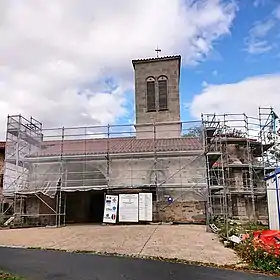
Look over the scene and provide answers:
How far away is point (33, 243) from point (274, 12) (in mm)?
10131

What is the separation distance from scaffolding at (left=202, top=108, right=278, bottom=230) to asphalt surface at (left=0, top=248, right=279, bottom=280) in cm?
1143

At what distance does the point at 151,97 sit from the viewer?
2528 centimetres

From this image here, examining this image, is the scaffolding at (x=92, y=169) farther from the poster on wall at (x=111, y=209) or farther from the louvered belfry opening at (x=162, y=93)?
the louvered belfry opening at (x=162, y=93)

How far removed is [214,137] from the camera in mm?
20984

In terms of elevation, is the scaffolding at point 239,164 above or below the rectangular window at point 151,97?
below

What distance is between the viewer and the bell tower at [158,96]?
24.5m

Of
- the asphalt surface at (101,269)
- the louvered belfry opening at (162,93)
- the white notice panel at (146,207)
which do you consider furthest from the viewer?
the louvered belfry opening at (162,93)

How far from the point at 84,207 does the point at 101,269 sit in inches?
724

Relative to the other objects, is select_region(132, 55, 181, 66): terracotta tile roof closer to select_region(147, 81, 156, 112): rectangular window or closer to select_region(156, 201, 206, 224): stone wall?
select_region(147, 81, 156, 112): rectangular window

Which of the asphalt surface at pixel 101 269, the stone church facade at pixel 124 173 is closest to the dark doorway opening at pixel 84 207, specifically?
the stone church facade at pixel 124 173

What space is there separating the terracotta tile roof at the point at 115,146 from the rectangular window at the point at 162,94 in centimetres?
376

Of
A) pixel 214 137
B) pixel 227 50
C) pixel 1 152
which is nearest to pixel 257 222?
pixel 214 137

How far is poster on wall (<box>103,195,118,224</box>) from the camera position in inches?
724

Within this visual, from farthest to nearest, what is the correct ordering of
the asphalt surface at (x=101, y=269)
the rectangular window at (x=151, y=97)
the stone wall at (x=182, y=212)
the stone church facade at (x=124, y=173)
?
the rectangular window at (x=151, y=97), the stone church facade at (x=124, y=173), the stone wall at (x=182, y=212), the asphalt surface at (x=101, y=269)
